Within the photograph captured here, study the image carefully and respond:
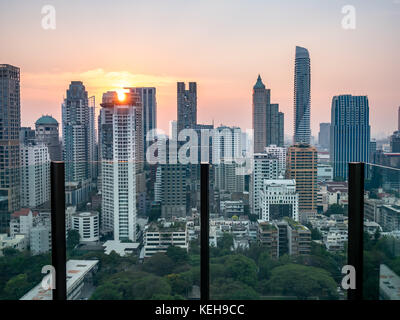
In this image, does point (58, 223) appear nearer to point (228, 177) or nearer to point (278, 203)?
point (228, 177)

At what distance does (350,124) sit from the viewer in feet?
30.5

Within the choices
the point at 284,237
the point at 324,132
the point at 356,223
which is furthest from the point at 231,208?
the point at 324,132

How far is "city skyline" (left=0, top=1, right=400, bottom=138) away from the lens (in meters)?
7.14

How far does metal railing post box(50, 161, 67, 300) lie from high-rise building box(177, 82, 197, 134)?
21.7 ft

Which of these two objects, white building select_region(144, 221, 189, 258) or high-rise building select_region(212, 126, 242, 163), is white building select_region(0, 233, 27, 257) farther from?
high-rise building select_region(212, 126, 242, 163)

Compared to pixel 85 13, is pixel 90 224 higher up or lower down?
lower down

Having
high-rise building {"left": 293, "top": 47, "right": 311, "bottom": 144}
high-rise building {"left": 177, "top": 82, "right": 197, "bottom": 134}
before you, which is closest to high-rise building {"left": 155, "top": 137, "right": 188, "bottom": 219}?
high-rise building {"left": 177, "top": 82, "right": 197, "bottom": 134}

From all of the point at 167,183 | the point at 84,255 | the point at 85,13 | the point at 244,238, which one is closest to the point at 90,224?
the point at 84,255

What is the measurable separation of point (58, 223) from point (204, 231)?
68 centimetres

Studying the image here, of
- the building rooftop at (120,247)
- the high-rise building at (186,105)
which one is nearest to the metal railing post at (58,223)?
the building rooftop at (120,247)

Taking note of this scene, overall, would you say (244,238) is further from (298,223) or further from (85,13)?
(85,13)

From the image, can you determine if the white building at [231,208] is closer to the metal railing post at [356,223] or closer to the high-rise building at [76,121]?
the metal railing post at [356,223]

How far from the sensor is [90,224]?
5.59 feet

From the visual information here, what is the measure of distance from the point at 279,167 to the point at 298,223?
1.26 ft
